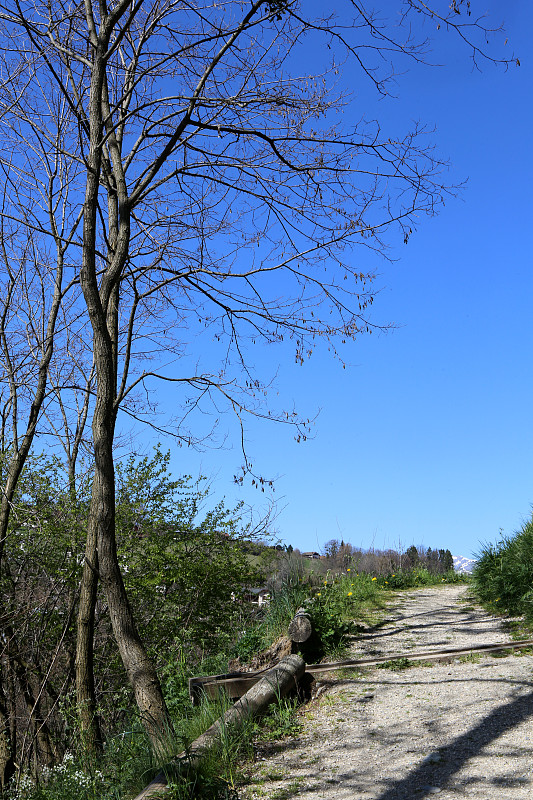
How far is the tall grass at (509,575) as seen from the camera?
828cm

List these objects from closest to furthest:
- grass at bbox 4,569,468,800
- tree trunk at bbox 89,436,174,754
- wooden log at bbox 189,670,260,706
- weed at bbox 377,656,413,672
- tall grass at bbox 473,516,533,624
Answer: grass at bbox 4,569,468,800 → tree trunk at bbox 89,436,174,754 → wooden log at bbox 189,670,260,706 → weed at bbox 377,656,413,672 → tall grass at bbox 473,516,533,624

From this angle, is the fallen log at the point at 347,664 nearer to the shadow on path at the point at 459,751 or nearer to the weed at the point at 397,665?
the weed at the point at 397,665

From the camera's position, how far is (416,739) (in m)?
4.52

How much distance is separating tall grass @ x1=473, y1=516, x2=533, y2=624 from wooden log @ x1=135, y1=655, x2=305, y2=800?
11.7 feet

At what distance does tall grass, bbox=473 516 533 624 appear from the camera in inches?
326

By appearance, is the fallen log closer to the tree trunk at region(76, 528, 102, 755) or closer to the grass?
the grass

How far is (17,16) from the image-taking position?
23.4 ft

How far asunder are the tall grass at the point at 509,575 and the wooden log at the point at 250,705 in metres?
3.57

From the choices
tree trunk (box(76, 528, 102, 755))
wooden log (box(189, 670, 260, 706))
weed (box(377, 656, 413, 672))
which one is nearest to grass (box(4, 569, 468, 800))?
weed (box(377, 656, 413, 672))

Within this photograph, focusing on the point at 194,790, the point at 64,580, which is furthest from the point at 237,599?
the point at 194,790

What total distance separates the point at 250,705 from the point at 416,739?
1271 millimetres

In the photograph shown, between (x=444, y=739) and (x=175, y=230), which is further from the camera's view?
(x=175, y=230)

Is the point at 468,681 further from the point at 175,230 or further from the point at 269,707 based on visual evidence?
the point at 175,230

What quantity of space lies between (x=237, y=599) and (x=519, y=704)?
22.7 ft
